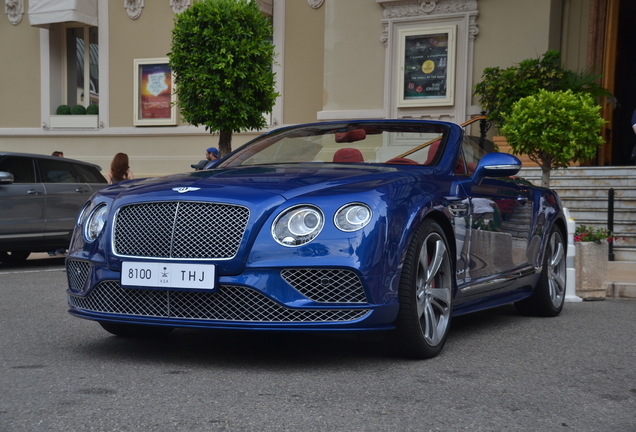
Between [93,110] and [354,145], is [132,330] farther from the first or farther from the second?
[93,110]

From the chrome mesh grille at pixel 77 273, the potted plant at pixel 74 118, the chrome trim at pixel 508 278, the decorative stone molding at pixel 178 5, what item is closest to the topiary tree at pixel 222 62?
the decorative stone molding at pixel 178 5

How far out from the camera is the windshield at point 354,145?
5.38 meters

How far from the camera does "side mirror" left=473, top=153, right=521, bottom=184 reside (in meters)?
5.42

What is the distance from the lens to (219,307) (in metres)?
4.23

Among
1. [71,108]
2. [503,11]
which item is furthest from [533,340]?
[71,108]

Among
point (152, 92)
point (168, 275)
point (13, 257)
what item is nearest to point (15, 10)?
point (152, 92)

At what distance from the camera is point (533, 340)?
18.3 ft

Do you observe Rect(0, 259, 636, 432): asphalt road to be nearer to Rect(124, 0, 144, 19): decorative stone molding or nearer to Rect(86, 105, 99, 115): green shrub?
Rect(124, 0, 144, 19): decorative stone molding

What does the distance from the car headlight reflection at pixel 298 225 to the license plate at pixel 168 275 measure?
0.36 meters

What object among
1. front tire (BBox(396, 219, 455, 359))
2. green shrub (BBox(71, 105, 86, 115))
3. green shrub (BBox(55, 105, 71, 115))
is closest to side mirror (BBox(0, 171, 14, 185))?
front tire (BBox(396, 219, 455, 359))

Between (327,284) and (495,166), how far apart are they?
1.73 m

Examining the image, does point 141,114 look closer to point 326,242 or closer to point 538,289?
point 538,289

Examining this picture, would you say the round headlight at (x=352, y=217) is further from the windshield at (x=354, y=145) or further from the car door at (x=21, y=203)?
the car door at (x=21, y=203)

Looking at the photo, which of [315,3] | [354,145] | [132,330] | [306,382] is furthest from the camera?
[315,3]
